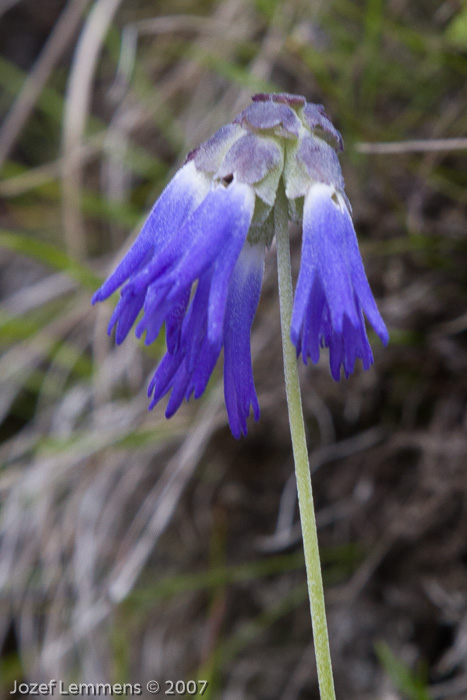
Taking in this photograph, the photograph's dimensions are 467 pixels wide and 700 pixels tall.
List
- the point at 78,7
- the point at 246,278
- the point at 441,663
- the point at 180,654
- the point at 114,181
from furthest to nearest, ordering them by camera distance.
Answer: the point at 78,7, the point at 114,181, the point at 180,654, the point at 441,663, the point at 246,278

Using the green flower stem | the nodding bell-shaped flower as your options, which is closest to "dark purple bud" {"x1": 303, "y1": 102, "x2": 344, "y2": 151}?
the nodding bell-shaped flower

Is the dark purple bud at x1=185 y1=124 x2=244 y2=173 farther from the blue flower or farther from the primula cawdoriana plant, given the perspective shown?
the blue flower

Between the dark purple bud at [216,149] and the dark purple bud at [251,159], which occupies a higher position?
the dark purple bud at [216,149]

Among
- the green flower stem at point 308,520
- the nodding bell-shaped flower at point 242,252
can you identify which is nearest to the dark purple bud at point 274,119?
the nodding bell-shaped flower at point 242,252

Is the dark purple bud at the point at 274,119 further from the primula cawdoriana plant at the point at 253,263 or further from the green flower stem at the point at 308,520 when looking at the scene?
the green flower stem at the point at 308,520

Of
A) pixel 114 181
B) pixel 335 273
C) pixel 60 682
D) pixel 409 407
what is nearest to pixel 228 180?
pixel 335 273

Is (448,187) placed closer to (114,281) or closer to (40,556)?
(114,281)

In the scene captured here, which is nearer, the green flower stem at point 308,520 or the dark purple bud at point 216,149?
the green flower stem at point 308,520

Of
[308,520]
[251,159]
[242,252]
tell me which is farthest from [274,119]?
[308,520]
